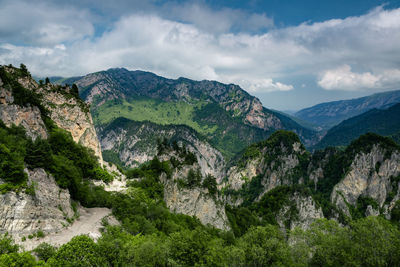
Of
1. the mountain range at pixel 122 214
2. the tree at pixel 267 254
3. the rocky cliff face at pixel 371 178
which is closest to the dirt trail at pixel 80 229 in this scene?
the mountain range at pixel 122 214

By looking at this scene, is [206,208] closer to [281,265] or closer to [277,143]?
[281,265]

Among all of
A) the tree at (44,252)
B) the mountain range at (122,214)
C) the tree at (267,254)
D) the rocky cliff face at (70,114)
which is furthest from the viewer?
the rocky cliff face at (70,114)

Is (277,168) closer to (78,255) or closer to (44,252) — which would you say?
(78,255)

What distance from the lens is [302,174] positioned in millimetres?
170000

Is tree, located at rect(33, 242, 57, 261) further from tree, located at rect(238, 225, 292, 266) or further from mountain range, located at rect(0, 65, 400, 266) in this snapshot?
tree, located at rect(238, 225, 292, 266)

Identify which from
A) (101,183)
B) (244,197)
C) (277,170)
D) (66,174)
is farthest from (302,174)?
(66,174)

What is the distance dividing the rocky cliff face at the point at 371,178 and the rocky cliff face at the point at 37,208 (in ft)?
447

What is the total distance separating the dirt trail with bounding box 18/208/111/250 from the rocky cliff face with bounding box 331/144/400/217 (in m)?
129

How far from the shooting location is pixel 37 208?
28531mm

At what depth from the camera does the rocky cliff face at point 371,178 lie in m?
130

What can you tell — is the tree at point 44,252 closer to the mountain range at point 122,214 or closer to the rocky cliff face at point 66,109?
the mountain range at point 122,214

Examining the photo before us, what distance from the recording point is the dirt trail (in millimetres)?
26217

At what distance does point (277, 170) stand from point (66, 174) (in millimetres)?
164227

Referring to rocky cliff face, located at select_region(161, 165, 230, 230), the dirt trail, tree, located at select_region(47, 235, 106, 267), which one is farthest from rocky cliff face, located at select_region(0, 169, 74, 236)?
rocky cliff face, located at select_region(161, 165, 230, 230)
